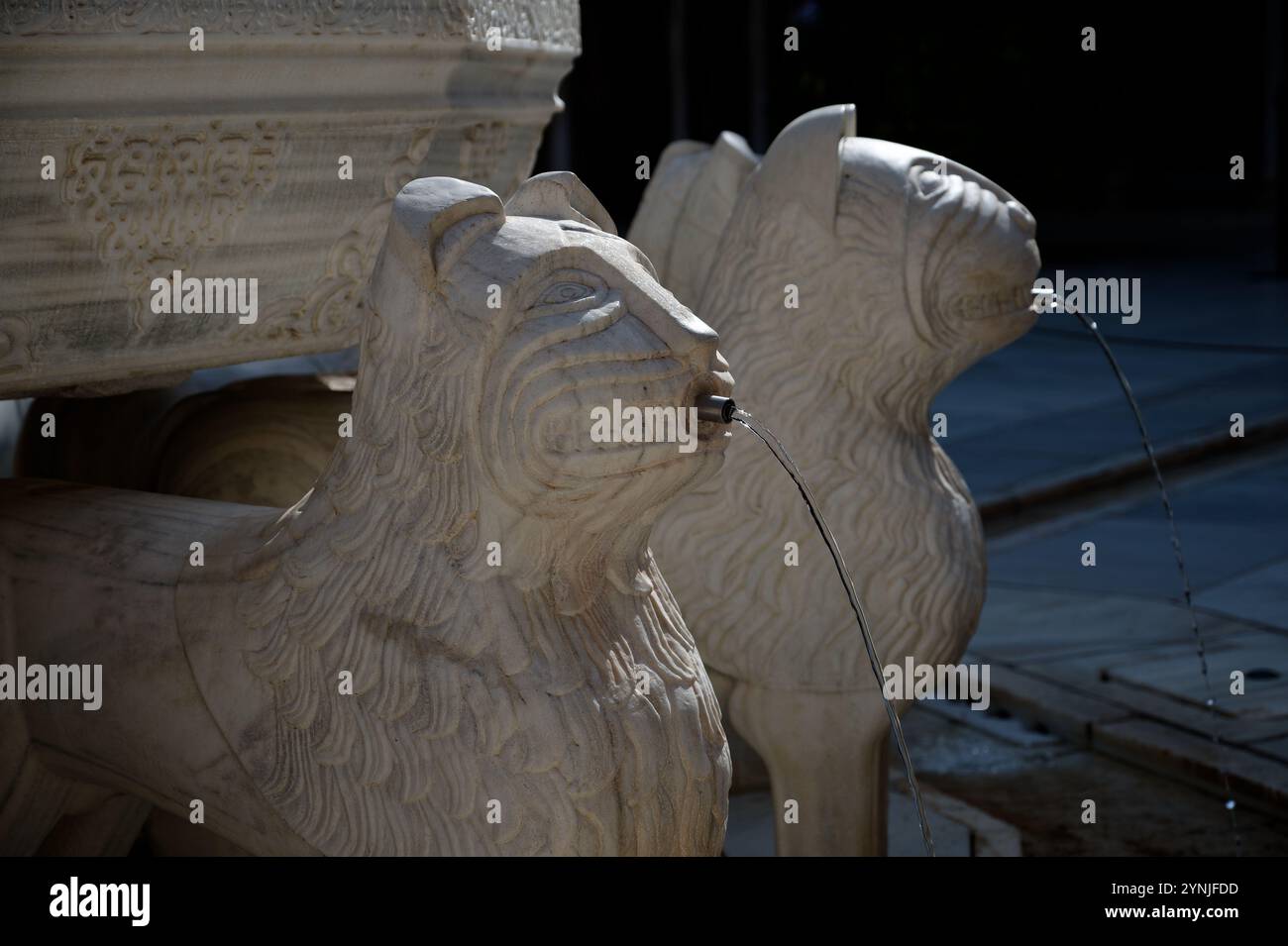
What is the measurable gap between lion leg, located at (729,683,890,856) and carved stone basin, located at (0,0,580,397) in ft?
3.19

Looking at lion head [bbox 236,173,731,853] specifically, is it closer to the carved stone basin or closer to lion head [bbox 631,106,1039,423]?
the carved stone basin

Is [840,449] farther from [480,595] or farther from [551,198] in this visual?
[480,595]

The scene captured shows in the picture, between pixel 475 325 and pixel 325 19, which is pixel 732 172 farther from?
pixel 475 325

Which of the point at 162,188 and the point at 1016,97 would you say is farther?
the point at 1016,97

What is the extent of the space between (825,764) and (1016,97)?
12.0m

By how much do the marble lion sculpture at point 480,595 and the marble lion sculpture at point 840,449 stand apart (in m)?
0.86

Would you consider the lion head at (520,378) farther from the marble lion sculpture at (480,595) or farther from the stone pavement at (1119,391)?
the stone pavement at (1119,391)

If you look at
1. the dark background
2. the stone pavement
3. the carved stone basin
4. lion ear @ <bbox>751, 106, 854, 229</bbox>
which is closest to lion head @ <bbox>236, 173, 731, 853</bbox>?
the carved stone basin

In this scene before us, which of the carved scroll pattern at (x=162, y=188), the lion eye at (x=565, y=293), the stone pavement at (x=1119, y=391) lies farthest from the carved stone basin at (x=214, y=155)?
the stone pavement at (x=1119, y=391)

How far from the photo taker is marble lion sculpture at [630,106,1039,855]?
112 inches

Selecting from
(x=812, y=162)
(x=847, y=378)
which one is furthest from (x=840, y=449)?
(x=812, y=162)

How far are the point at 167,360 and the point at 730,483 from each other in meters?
0.98

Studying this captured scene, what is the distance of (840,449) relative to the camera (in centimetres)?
291

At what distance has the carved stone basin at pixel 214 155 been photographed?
2131 mm
